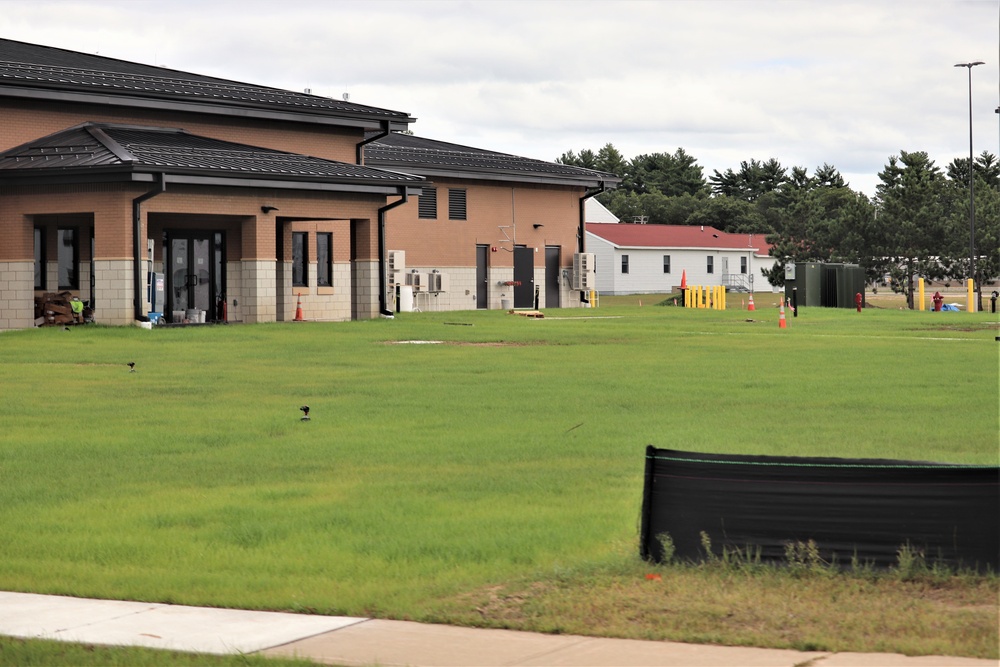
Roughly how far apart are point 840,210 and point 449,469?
92.8m

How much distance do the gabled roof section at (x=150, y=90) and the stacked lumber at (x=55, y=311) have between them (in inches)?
235

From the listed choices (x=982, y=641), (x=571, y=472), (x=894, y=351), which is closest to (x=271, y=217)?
(x=894, y=351)

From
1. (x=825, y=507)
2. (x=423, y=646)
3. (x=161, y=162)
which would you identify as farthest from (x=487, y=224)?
(x=423, y=646)

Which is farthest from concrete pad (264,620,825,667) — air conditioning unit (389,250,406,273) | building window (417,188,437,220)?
building window (417,188,437,220)

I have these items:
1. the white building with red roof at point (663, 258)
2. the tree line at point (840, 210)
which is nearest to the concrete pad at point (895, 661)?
the tree line at point (840, 210)

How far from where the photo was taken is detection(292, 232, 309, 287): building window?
45781 mm

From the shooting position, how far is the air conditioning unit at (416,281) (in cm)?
5516

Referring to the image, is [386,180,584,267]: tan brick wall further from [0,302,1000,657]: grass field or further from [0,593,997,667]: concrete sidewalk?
[0,593,997,667]: concrete sidewalk

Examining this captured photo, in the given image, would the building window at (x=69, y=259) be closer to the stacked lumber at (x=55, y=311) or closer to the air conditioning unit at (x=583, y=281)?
the stacked lumber at (x=55, y=311)

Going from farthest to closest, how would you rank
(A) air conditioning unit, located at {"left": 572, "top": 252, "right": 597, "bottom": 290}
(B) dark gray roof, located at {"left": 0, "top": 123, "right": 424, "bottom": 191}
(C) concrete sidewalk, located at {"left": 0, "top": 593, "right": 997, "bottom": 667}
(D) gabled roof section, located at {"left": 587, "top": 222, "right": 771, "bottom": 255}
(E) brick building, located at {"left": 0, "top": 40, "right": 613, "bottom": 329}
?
(D) gabled roof section, located at {"left": 587, "top": 222, "right": 771, "bottom": 255}, (A) air conditioning unit, located at {"left": 572, "top": 252, "right": 597, "bottom": 290}, (E) brick building, located at {"left": 0, "top": 40, "right": 613, "bottom": 329}, (B) dark gray roof, located at {"left": 0, "top": 123, "right": 424, "bottom": 191}, (C) concrete sidewalk, located at {"left": 0, "top": 593, "right": 997, "bottom": 667}

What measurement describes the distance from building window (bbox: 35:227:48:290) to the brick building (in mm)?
42

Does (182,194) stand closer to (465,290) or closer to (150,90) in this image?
(150,90)

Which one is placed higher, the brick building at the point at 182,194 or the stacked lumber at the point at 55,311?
the brick building at the point at 182,194

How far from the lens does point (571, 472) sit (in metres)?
13.6
